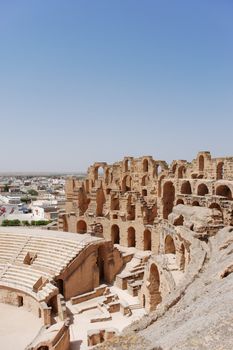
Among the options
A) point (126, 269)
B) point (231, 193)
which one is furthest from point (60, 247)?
point (231, 193)

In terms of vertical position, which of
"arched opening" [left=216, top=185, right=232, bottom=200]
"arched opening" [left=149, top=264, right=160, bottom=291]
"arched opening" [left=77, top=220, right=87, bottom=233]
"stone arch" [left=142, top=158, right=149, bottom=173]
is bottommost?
"arched opening" [left=149, top=264, right=160, bottom=291]

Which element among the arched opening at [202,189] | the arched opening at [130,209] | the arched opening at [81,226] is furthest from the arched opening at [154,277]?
the arched opening at [81,226]

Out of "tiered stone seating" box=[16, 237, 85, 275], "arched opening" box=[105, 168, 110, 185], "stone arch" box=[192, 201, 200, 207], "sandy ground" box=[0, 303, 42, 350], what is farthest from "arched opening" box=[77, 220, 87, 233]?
"stone arch" box=[192, 201, 200, 207]

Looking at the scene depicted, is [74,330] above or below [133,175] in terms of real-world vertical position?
below

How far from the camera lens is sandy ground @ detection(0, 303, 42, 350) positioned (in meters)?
15.9

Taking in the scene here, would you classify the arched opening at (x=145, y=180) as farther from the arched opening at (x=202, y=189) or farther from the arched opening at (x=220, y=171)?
the arched opening at (x=202, y=189)

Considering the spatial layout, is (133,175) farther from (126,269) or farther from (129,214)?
(126,269)

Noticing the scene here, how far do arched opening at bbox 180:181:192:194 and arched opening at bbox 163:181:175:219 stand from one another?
74.1 inches

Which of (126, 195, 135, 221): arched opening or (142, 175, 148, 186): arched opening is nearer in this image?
(126, 195, 135, 221): arched opening

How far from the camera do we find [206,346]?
5750 millimetres

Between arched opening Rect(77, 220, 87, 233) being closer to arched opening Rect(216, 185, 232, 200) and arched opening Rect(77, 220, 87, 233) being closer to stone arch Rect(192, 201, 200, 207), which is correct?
stone arch Rect(192, 201, 200, 207)

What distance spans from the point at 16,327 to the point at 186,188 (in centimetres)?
1575

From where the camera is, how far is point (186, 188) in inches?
1044

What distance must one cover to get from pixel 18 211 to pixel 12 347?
4675 cm
